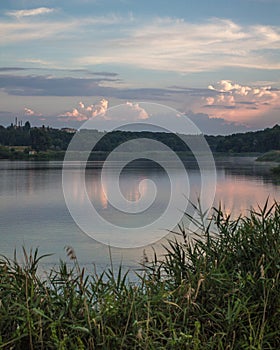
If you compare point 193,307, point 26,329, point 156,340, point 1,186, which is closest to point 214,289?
point 193,307

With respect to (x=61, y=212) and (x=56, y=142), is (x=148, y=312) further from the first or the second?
(x=56, y=142)

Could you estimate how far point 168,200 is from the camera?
1842cm

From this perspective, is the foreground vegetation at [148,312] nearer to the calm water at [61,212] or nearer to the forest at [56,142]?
the calm water at [61,212]

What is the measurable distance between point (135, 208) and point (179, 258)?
483 inches

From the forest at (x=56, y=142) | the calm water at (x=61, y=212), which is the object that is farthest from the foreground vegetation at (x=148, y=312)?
the forest at (x=56, y=142)

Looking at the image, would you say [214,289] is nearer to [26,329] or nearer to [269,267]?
[269,267]

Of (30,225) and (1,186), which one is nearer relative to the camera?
(30,225)

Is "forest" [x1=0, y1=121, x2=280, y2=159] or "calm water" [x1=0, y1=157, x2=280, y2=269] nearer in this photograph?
"calm water" [x1=0, y1=157, x2=280, y2=269]

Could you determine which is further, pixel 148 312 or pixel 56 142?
pixel 56 142

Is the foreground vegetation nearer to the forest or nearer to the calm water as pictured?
the calm water

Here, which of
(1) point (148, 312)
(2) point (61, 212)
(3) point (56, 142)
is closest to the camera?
(1) point (148, 312)

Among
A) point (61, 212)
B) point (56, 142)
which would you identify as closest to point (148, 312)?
point (61, 212)

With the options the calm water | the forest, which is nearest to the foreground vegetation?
the calm water

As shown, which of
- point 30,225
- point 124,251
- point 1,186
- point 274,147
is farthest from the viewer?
point 274,147
